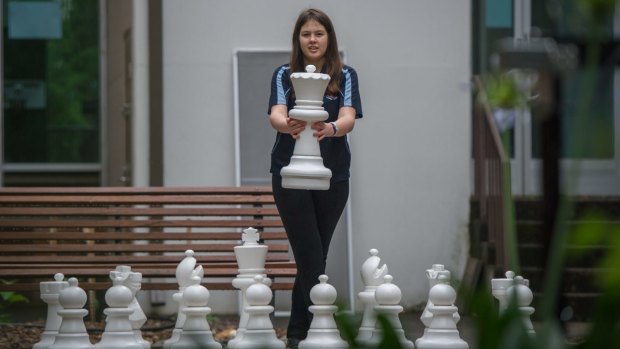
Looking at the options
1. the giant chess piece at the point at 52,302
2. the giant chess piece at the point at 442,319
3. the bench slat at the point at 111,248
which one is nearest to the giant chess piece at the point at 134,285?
the giant chess piece at the point at 52,302

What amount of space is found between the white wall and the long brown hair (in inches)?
141

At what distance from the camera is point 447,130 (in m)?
9.27

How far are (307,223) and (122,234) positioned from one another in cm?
249

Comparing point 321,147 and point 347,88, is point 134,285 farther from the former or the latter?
point 347,88

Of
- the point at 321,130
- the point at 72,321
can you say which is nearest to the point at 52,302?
the point at 72,321

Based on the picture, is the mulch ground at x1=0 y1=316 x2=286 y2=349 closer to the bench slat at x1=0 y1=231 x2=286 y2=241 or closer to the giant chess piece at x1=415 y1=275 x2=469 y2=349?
the bench slat at x1=0 y1=231 x2=286 y2=241

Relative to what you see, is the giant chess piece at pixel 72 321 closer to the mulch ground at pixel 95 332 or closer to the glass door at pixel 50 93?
the mulch ground at pixel 95 332

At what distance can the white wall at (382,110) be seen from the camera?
9.16m

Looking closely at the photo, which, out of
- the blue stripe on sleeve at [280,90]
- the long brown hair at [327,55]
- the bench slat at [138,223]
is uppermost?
the long brown hair at [327,55]

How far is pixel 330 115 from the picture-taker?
551 centimetres

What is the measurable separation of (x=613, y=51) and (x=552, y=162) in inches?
→ 7.9

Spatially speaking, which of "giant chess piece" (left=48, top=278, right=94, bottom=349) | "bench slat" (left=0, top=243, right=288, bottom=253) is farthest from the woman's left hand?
"bench slat" (left=0, top=243, right=288, bottom=253)

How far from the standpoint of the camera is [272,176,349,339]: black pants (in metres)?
5.44

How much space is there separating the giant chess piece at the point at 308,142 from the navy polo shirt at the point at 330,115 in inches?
14.1
